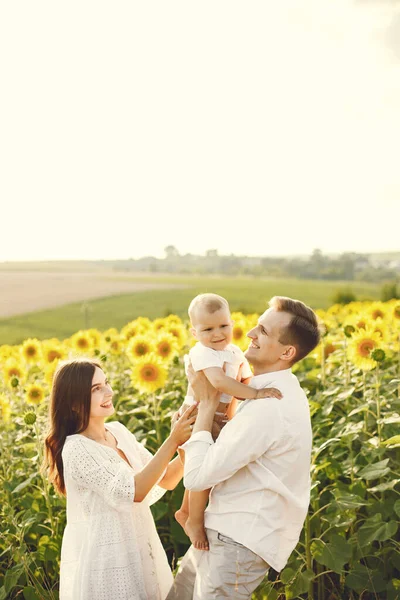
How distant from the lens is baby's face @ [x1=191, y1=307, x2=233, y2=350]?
12.1 feet

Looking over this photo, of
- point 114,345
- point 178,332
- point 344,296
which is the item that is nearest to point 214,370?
point 178,332

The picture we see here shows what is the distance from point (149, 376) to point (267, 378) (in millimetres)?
2422

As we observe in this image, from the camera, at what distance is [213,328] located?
372cm

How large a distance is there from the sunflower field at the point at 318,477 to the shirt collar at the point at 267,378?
1.06m

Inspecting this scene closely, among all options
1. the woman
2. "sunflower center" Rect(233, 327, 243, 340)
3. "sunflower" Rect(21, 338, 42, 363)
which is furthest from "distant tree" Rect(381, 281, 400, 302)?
the woman

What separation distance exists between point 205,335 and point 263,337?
0.62 m

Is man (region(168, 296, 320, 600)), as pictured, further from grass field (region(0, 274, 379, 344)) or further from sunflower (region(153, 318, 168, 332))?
grass field (region(0, 274, 379, 344))

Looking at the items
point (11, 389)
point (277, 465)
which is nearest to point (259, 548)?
point (277, 465)

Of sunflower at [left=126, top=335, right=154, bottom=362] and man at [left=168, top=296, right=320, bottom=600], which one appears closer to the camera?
man at [left=168, top=296, right=320, bottom=600]

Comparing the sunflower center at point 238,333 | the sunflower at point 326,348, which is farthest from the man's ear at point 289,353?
the sunflower center at point 238,333

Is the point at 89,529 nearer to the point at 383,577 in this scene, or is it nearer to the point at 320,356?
the point at 383,577

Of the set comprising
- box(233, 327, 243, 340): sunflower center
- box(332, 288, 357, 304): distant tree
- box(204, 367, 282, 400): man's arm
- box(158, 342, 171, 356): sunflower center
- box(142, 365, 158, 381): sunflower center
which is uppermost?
box(204, 367, 282, 400): man's arm

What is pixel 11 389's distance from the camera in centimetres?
676

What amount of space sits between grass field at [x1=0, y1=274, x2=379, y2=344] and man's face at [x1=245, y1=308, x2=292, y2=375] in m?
13.0
